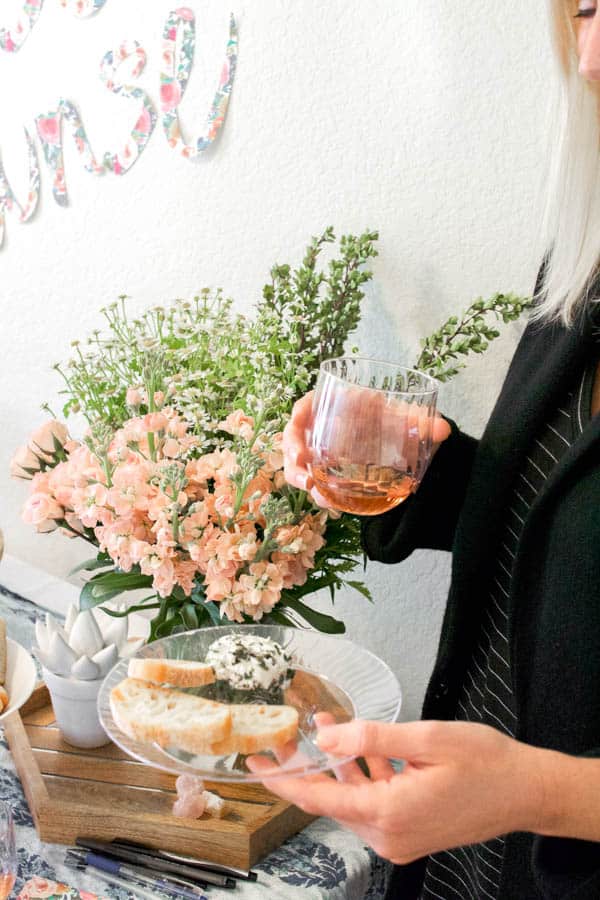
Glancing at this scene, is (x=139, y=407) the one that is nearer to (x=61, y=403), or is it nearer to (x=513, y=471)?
(x=513, y=471)

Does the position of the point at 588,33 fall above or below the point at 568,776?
above

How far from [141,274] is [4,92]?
520 millimetres

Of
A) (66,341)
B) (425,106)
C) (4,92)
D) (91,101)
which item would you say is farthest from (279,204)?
(4,92)

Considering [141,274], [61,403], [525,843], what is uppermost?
[141,274]

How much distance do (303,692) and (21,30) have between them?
1526mm

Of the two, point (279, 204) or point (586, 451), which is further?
point (279, 204)

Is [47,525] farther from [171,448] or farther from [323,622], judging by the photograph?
[323,622]

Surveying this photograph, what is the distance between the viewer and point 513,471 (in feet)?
Result: 3.07

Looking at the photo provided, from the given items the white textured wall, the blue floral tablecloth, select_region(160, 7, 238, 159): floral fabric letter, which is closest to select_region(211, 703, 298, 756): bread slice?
the blue floral tablecloth

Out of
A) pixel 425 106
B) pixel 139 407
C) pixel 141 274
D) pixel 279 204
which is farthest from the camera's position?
pixel 141 274

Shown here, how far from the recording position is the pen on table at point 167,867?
0.84 meters

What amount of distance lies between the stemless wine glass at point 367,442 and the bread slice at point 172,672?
0.19m

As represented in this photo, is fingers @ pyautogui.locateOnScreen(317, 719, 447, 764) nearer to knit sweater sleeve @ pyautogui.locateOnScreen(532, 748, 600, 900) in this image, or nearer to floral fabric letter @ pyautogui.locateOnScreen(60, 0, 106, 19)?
knit sweater sleeve @ pyautogui.locateOnScreen(532, 748, 600, 900)

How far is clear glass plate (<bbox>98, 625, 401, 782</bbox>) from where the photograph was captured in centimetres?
62
